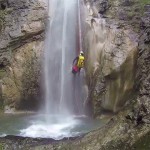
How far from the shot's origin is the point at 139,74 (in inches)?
662

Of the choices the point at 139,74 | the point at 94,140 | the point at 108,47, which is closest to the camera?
the point at 94,140

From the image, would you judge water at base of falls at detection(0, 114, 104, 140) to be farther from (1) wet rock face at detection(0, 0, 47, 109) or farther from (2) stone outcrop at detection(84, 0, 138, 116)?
(2) stone outcrop at detection(84, 0, 138, 116)

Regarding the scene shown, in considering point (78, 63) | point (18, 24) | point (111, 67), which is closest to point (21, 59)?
point (18, 24)

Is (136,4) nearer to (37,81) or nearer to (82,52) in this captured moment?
(82,52)

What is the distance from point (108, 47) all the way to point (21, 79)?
14.1 feet

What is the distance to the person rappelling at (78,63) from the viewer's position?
59.5ft

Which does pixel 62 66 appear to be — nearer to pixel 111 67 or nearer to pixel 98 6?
pixel 111 67

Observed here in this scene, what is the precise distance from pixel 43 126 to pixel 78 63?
3669 millimetres

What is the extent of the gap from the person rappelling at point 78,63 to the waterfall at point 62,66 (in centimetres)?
24

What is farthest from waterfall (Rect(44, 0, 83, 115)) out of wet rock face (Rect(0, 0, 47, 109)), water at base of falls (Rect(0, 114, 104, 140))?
water at base of falls (Rect(0, 114, 104, 140))

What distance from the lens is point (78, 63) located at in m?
18.2

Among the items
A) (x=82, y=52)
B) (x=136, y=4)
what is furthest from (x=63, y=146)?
(x=136, y=4)

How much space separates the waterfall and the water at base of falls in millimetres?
777

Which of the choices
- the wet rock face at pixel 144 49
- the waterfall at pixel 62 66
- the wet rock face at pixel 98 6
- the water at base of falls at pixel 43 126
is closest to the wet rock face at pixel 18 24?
the waterfall at pixel 62 66
